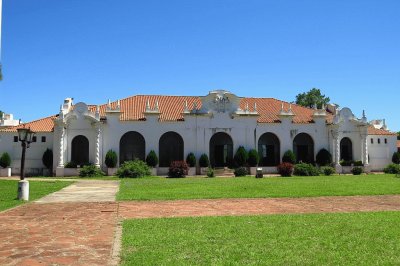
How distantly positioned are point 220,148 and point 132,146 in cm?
917

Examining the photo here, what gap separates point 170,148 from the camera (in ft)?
138

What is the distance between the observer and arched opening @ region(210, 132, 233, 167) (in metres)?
43.1

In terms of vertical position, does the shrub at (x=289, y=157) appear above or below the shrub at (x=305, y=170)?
above

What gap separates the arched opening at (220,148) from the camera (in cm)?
4312

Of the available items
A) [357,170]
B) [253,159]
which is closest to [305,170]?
[253,159]

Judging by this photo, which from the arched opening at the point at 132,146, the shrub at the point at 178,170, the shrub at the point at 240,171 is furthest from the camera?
Result: the arched opening at the point at 132,146

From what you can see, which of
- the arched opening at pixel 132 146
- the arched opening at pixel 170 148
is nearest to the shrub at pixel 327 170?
the arched opening at pixel 170 148

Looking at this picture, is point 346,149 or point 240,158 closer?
point 240,158

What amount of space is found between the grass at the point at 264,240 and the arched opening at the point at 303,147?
33120 millimetres

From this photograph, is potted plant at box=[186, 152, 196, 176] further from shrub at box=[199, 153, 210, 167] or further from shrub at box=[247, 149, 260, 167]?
shrub at box=[247, 149, 260, 167]

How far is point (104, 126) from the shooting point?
40.3m

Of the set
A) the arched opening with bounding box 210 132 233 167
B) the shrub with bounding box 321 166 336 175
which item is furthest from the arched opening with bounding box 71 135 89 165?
the shrub with bounding box 321 166 336 175

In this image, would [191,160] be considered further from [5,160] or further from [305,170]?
[5,160]

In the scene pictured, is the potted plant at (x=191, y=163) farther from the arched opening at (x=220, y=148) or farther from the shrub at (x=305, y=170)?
the shrub at (x=305, y=170)
